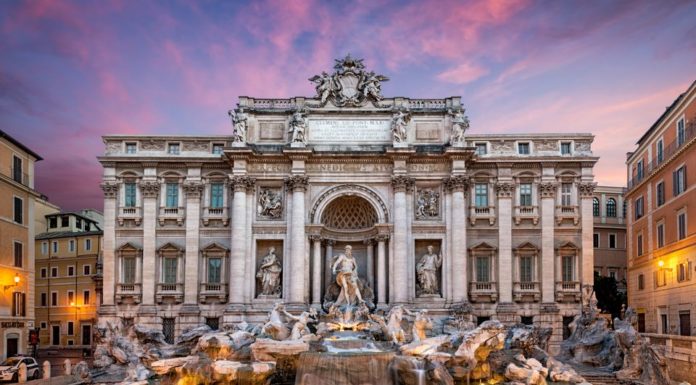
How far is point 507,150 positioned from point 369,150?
8.15 m

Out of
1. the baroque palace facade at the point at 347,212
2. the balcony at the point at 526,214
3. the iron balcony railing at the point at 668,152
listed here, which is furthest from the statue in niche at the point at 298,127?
the iron balcony railing at the point at 668,152

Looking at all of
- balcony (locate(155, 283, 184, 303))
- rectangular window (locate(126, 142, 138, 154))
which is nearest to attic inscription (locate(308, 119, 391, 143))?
rectangular window (locate(126, 142, 138, 154))

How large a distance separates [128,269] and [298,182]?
443 inches

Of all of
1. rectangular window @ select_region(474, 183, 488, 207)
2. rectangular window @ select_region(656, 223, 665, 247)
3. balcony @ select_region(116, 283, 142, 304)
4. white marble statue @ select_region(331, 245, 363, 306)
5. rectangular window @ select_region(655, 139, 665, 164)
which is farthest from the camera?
rectangular window @ select_region(655, 139, 665, 164)

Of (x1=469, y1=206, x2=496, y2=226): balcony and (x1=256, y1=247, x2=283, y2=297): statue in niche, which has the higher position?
(x1=469, y1=206, x2=496, y2=226): balcony

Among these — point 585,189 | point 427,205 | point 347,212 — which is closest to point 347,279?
point 347,212

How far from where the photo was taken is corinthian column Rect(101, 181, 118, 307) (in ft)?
126

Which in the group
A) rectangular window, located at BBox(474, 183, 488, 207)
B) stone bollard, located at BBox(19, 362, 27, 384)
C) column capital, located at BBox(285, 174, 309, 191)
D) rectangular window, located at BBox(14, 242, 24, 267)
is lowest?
stone bollard, located at BBox(19, 362, 27, 384)

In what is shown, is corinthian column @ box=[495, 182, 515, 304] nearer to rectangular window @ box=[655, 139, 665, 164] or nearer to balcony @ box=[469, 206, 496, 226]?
balcony @ box=[469, 206, 496, 226]

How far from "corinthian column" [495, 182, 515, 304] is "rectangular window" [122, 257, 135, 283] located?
2104 cm

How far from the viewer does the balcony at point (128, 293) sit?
38.4 metres

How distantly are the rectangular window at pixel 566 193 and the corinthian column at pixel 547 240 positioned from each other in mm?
642

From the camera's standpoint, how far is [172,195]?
129ft

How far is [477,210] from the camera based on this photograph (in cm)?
3891
